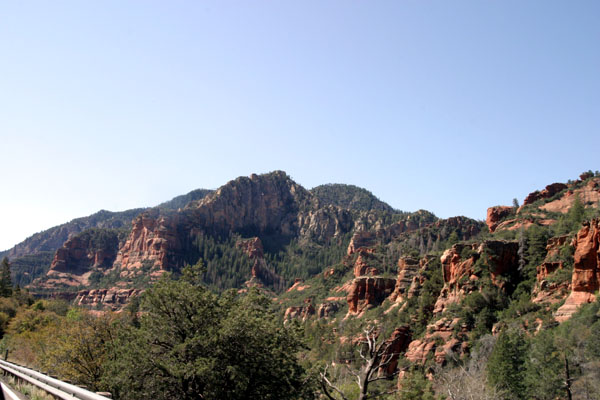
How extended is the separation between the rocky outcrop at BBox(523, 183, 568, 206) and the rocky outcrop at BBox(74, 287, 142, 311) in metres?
126

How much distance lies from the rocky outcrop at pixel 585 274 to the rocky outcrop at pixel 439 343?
13.4 metres

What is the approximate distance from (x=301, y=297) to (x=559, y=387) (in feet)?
370

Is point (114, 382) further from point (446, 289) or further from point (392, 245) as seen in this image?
point (392, 245)

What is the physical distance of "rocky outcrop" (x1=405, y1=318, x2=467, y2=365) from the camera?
59.4m

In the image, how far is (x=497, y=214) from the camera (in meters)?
105

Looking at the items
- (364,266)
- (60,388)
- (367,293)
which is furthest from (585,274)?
(364,266)

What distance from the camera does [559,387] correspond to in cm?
3706

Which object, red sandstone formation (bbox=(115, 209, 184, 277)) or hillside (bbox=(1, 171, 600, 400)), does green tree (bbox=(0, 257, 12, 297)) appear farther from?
red sandstone formation (bbox=(115, 209, 184, 277))

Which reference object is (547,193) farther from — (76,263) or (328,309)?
(76,263)

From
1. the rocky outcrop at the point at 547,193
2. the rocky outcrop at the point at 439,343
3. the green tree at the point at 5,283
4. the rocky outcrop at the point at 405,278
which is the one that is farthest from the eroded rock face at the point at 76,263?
the rocky outcrop at the point at 547,193

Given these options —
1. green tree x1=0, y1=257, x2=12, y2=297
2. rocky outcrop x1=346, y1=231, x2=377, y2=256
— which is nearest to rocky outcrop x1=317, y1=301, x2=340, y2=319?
rocky outcrop x1=346, y1=231, x2=377, y2=256

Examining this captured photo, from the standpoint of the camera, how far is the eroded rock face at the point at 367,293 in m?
98.8

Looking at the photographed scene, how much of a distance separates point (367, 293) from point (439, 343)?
3815cm

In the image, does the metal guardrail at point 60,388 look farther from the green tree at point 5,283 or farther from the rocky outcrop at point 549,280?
the green tree at point 5,283
